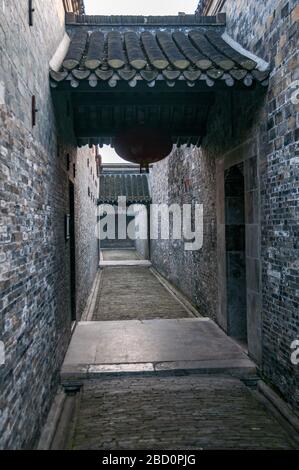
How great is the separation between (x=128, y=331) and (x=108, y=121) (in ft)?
12.1

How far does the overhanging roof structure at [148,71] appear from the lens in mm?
4355

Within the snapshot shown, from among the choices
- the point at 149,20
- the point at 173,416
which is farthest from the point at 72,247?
the point at 173,416

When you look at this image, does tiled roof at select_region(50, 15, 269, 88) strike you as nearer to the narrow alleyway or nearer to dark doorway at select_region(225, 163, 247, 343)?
dark doorway at select_region(225, 163, 247, 343)

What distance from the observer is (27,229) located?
10.7ft

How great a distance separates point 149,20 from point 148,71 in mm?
2672

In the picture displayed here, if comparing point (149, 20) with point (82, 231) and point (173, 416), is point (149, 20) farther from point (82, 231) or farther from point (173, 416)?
point (173, 416)

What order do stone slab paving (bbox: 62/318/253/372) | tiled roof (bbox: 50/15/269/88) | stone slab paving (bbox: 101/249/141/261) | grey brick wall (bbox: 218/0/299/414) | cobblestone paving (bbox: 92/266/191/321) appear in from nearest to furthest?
grey brick wall (bbox: 218/0/299/414), tiled roof (bbox: 50/15/269/88), stone slab paving (bbox: 62/318/253/372), cobblestone paving (bbox: 92/266/191/321), stone slab paving (bbox: 101/249/141/261)

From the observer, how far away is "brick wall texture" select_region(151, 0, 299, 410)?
393cm

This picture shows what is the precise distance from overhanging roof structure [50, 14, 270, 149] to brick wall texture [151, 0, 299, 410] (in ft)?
0.94

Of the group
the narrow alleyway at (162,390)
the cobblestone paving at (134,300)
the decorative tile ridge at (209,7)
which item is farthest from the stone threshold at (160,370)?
the decorative tile ridge at (209,7)

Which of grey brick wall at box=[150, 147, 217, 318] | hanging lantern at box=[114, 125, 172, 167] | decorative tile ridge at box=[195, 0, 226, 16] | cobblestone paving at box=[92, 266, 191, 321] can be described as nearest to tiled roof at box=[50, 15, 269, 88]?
decorative tile ridge at box=[195, 0, 226, 16]

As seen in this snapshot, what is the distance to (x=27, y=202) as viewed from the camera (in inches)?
130

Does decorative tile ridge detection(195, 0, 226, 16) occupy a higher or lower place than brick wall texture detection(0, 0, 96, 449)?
higher
